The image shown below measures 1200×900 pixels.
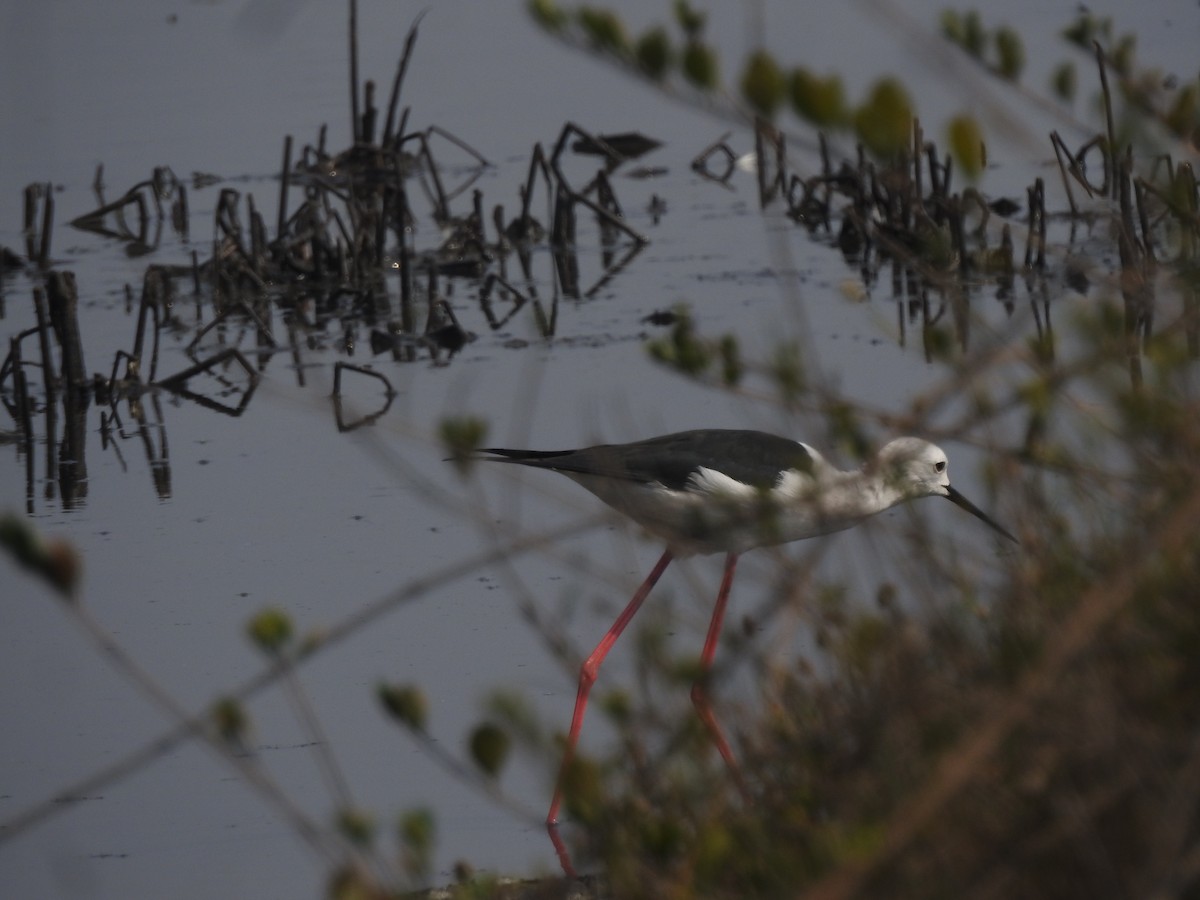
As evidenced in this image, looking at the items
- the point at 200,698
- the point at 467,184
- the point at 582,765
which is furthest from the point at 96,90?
the point at 582,765

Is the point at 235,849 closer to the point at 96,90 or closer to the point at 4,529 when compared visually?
the point at 4,529

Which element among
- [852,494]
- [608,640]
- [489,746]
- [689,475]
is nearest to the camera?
[489,746]

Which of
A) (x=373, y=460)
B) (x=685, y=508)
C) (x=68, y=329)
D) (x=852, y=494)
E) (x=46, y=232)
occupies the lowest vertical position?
(x=373, y=460)

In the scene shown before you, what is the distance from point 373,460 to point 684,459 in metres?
1.77

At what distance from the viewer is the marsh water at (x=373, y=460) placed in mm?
4059

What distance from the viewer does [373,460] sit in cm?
630

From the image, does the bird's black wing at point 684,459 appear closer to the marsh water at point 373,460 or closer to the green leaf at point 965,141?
the marsh water at point 373,460

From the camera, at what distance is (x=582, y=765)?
2.22 meters

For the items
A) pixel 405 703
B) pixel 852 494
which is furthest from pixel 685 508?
pixel 405 703

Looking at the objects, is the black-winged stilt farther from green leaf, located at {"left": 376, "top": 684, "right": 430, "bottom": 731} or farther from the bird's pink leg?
green leaf, located at {"left": 376, "top": 684, "right": 430, "bottom": 731}

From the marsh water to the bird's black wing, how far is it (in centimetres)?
20

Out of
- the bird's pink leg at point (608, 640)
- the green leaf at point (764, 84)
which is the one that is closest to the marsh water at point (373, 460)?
the bird's pink leg at point (608, 640)

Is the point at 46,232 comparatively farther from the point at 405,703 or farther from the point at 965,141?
A: the point at 965,141

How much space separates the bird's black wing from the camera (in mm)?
4785
